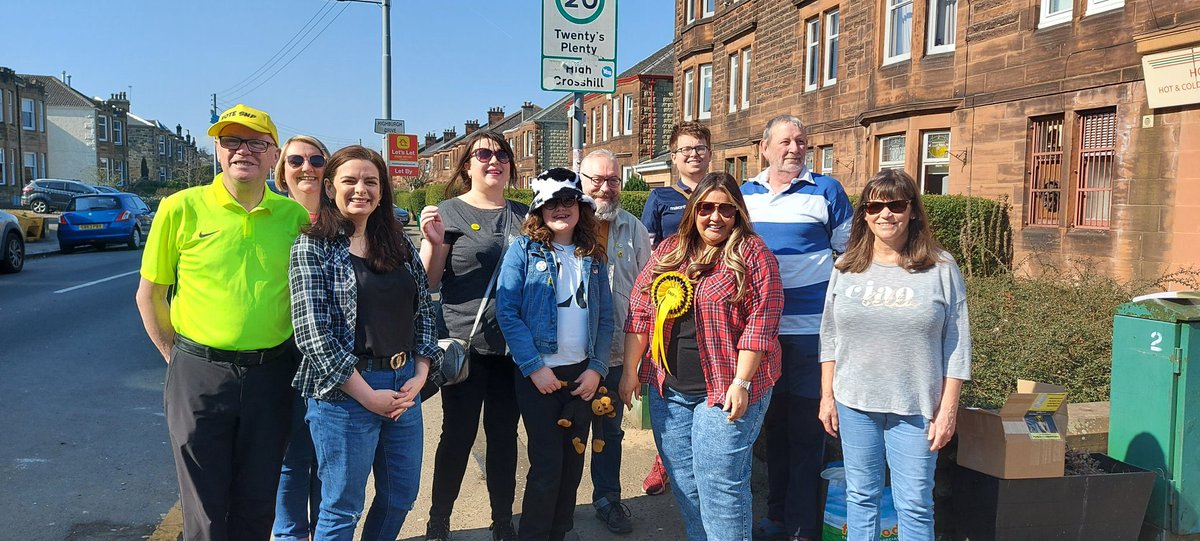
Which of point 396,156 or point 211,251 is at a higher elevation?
point 396,156

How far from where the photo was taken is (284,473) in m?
3.28

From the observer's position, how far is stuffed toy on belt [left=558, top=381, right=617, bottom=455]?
3.32 meters

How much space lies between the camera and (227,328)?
2.79m

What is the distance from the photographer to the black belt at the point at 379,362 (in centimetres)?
286

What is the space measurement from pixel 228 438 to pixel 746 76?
21.6 m

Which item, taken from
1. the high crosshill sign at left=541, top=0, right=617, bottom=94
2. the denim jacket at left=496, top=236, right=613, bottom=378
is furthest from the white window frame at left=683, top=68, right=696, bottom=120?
the denim jacket at left=496, top=236, right=613, bottom=378

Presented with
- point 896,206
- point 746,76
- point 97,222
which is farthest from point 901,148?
point 97,222

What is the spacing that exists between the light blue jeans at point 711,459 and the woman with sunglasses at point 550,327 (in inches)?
17.7

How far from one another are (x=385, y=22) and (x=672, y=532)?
15.9 m

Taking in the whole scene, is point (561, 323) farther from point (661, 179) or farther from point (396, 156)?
point (661, 179)

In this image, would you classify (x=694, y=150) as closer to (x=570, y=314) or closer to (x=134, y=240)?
(x=570, y=314)

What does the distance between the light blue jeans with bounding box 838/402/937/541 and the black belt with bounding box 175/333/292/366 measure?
7.43 ft

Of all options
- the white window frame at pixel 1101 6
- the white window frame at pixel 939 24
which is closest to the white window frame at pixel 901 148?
the white window frame at pixel 939 24

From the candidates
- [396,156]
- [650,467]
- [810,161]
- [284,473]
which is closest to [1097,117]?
[810,161]
